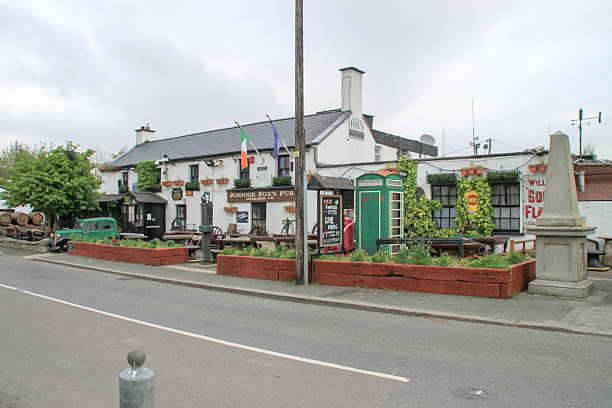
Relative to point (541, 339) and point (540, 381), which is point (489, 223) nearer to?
point (541, 339)

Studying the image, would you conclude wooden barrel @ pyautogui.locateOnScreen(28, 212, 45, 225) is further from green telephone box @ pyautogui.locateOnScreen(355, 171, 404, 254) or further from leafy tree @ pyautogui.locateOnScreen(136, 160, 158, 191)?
green telephone box @ pyautogui.locateOnScreen(355, 171, 404, 254)

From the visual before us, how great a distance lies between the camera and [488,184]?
1811 cm

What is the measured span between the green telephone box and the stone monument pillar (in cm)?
452

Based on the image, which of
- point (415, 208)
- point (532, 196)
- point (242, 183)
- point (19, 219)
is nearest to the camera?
point (532, 196)

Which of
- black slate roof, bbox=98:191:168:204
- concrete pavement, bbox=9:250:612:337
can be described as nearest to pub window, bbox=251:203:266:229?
black slate roof, bbox=98:191:168:204

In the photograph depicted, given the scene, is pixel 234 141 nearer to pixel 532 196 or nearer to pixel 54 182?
pixel 54 182

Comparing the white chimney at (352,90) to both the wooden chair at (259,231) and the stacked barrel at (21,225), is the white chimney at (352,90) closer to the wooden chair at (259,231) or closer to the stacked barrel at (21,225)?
the wooden chair at (259,231)

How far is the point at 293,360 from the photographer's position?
20.3 feet

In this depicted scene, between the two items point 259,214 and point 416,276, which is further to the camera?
point 259,214

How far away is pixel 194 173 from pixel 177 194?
193 cm

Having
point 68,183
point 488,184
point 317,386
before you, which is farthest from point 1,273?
point 488,184

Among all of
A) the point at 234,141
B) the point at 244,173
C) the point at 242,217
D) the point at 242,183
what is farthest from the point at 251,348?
the point at 234,141

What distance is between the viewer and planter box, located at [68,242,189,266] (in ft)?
58.4

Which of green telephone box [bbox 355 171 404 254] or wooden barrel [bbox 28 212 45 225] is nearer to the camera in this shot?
green telephone box [bbox 355 171 404 254]
